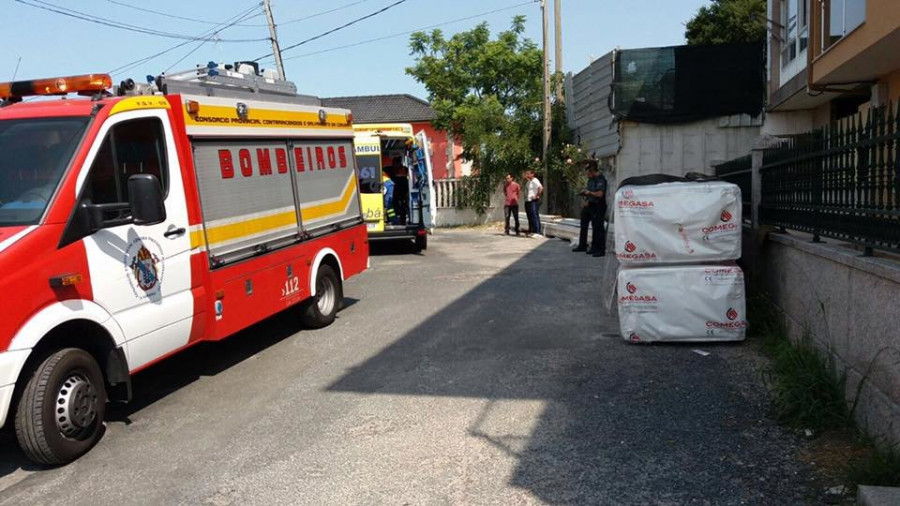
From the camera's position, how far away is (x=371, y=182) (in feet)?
50.1

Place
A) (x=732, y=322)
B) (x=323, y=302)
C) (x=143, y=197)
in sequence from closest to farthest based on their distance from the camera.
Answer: (x=143, y=197) → (x=732, y=322) → (x=323, y=302)

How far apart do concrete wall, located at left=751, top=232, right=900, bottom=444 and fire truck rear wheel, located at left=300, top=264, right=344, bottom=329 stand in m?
5.00

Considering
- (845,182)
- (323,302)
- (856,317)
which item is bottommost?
(323,302)

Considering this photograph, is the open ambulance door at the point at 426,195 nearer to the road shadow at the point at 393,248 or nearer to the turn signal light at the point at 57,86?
the road shadow at the point at 393,248

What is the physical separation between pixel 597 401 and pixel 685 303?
1911mm

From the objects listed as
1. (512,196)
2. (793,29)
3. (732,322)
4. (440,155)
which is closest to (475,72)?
(440,155)

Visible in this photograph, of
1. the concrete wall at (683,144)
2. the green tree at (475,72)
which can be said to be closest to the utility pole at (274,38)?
the green tree at (475,72)

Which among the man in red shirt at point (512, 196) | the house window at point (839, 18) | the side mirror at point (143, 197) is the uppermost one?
the house window at point (839, 18)

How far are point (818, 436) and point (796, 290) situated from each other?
6.53ft

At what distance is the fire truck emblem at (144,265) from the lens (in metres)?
5.27

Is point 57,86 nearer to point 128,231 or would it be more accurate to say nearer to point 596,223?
point 128,231

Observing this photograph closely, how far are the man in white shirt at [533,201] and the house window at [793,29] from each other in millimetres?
6235

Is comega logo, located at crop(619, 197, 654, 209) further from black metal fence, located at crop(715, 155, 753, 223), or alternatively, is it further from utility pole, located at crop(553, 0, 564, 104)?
utility pole, located at crop(553, 0, 564, 104)

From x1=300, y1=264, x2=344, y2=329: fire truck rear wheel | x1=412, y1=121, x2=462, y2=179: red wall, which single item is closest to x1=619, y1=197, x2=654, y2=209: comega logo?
x1=300, y1=264, x2=344, y2=329: fire truck rear wheel
